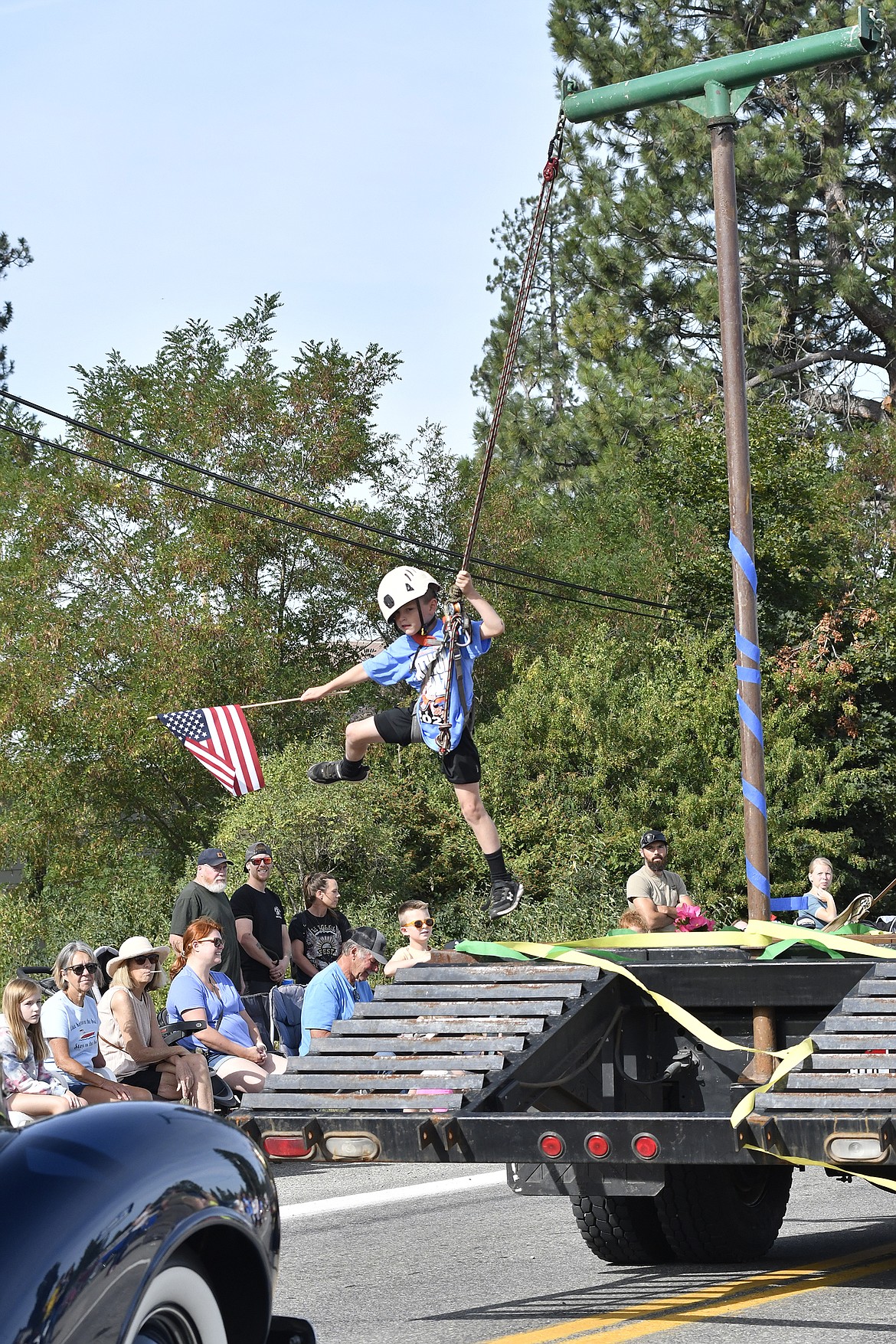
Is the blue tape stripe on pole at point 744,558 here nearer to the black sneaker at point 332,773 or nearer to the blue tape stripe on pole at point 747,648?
the blue tape stripe on pole at point 747,648

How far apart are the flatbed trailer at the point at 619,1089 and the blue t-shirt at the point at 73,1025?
2854 millimetres

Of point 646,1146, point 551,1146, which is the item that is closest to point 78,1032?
point 551,1146

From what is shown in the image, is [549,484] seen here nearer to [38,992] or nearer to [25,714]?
[25,714]

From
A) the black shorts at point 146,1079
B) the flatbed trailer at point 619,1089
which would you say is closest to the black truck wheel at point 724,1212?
the flatbed trailer at point 619,1089

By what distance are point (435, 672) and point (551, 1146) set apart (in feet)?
12.8

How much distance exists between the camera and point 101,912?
80.9 feet

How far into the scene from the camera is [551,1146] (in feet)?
18.1

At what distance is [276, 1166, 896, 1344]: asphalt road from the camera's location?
5887mm

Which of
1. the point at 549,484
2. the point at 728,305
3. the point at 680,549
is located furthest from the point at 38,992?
the point at 549,484

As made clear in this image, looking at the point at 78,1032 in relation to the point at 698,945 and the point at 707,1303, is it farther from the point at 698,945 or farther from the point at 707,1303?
the point at 707,1303

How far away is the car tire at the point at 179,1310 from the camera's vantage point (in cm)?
314

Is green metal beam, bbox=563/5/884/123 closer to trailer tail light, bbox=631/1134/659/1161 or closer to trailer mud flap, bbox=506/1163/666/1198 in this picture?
trailer mud flap, bbox=506/1163/666/1198

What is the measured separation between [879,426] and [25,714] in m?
18.7

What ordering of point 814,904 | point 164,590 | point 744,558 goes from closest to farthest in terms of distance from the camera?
point 744,558 < point 814,904 < point 164,590
